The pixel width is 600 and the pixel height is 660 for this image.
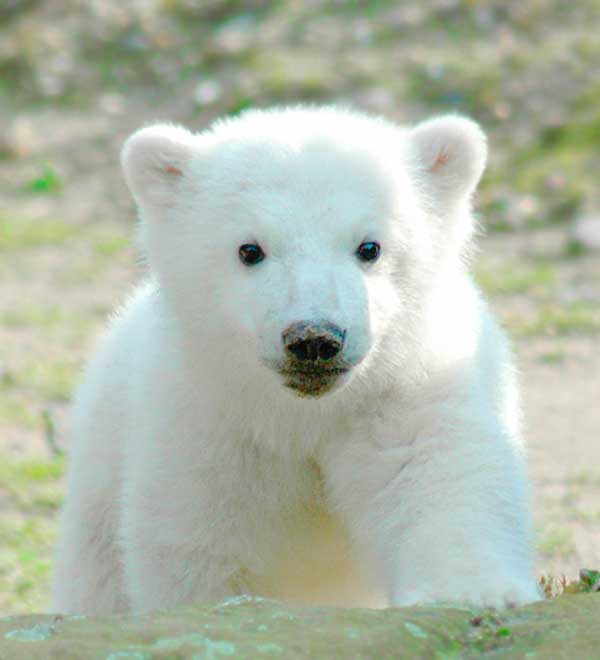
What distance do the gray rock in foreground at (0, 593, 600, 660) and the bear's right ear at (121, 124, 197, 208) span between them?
175 centimetres

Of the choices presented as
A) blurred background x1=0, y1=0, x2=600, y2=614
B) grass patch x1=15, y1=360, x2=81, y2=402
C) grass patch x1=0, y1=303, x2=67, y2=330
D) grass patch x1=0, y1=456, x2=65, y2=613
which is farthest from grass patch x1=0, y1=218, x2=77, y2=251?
grass patch x1=0, y1=456, x2=65, y2=613

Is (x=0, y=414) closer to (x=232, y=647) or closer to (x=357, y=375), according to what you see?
(x=357, y=375)

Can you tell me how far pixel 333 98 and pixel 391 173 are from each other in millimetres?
7884

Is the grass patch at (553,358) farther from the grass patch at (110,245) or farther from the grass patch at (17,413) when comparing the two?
the grass patch at (110,245)

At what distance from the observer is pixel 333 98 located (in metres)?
12.2

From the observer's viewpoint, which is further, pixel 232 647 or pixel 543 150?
pixel 543 150

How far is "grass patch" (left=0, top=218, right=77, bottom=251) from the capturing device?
10797mm

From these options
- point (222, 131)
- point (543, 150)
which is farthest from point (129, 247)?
point (222, 131)

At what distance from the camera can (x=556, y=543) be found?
5.97 metres

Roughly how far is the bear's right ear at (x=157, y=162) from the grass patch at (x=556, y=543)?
2251 millimetres

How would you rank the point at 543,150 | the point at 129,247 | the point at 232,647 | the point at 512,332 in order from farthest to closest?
1. the point at 543,150
2. the point at 129,247
3. the point at 512,332
4. the point at 232,647

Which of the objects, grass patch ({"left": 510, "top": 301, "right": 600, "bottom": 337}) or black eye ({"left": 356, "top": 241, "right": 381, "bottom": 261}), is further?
grass patch ({"left": 510, "top": 301, "right": 600, "bottom": 337})

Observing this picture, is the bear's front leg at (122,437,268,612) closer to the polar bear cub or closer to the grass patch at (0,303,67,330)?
the polar bear cub

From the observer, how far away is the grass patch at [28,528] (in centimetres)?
601
